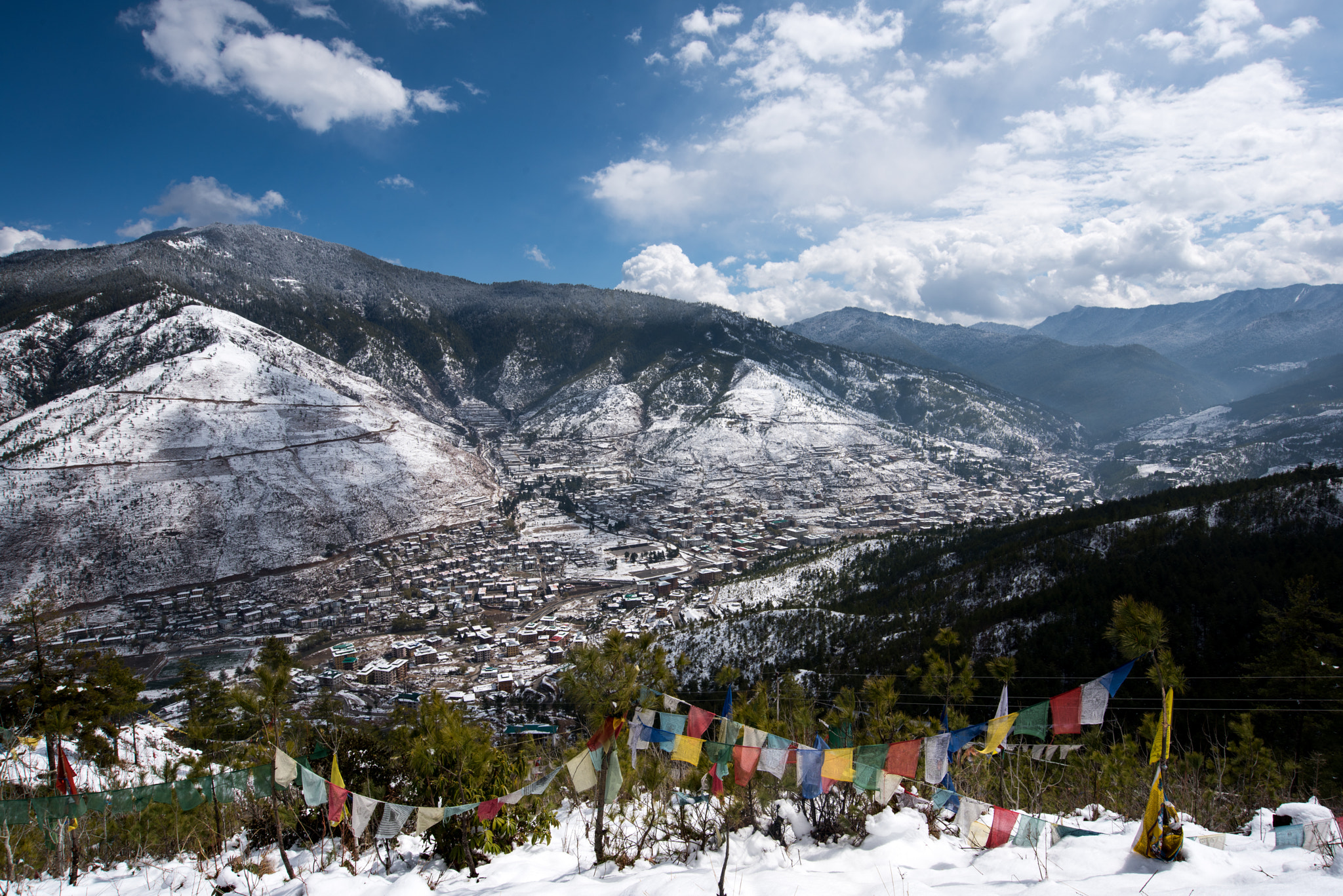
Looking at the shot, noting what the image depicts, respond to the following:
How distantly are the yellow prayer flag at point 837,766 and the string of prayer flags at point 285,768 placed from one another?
7223mm

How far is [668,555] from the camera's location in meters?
84.9

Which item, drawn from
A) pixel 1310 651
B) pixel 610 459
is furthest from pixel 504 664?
pixel 610 459

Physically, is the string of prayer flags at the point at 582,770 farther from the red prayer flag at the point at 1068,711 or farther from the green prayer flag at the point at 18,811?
the green prayer flag at the point at 18,811

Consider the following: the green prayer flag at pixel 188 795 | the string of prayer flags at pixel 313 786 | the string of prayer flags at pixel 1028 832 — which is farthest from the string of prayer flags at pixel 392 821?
the string of prayer flags at pixel 1028 832

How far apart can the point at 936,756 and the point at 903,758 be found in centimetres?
53

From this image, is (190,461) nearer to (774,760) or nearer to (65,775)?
(65,775)

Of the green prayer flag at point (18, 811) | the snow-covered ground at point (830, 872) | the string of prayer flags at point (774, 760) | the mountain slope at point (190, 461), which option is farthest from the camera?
the mountain slope at point (190, 461)

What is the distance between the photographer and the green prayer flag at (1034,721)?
844 centimetres

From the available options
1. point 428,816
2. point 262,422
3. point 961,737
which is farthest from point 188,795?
point 262,422

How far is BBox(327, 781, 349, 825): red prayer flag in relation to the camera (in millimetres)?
7746

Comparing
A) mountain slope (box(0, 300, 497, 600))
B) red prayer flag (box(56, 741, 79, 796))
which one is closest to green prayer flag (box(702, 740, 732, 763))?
red prayer flag (box(56, 741, 79, 796))

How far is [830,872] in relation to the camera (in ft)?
20.3

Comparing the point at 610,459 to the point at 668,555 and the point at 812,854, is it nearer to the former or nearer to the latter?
the point at 668,555

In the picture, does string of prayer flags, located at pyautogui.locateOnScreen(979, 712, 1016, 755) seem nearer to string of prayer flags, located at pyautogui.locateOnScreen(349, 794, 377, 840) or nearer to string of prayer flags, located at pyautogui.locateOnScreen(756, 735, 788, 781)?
string of prayer flags, located at pyautogui.locateOnScreen(756, 735, 788, 781)
